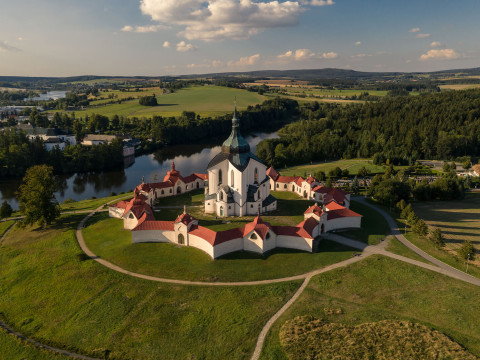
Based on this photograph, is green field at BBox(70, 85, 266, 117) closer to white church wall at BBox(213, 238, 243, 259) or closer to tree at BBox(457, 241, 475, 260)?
white church wall at BBox(213, 238, 243, 259)

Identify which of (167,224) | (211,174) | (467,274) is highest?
(211,174)

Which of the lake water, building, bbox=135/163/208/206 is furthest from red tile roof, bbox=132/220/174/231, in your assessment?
the lake water

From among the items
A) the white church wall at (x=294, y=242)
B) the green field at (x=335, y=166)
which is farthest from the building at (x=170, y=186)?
the green field at (x=335, y=166)

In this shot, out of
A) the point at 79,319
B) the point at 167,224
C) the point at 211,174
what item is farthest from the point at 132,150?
the point at 79,319

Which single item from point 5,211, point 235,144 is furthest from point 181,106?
point 235,144

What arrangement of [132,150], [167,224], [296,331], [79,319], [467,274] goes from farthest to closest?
[132,150]
[167,224]
[467,274]
[79,319]
[296,331]

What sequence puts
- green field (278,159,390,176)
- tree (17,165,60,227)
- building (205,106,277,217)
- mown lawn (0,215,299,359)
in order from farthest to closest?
1. green field (278,159,390,176)
2. building (205,106,277,217)
3. tree (17,165,60,227)
4. mown lawn (0,215,299,359)

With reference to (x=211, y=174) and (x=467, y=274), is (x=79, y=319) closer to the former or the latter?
(x=211, y=174)
